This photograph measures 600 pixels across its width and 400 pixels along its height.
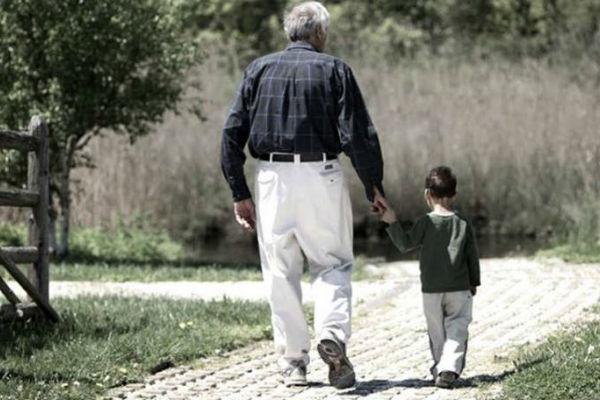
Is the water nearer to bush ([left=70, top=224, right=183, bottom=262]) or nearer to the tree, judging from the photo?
bush ([left=70, top=224, right=183, bottom=262])

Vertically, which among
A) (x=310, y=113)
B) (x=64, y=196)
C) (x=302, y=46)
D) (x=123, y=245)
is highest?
(x=302, y=46)

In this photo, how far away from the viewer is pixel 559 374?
6.55m

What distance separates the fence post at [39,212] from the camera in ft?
30.1

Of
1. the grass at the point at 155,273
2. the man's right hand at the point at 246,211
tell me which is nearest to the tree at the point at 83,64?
the grass at the point at 155,273

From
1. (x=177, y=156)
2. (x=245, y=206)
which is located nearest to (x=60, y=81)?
(x=177, y=156)

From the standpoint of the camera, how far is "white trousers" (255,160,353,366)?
270 inches

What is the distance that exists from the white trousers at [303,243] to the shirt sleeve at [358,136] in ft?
0.54

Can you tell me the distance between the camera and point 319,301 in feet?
22.7

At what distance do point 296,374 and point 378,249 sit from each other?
11299 mm

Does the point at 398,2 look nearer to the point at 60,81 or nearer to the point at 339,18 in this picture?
the point at 339,18

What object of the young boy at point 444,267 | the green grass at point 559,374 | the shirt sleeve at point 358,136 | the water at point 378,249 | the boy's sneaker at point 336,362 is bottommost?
the water at point 378,249

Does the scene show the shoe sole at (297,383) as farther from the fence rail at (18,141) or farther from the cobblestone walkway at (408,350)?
the fence rail at (18,141)

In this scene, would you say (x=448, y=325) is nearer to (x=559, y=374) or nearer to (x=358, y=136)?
(x=559, y=374)

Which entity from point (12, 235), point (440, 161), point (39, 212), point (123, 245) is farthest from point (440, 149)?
point (39, 212)
